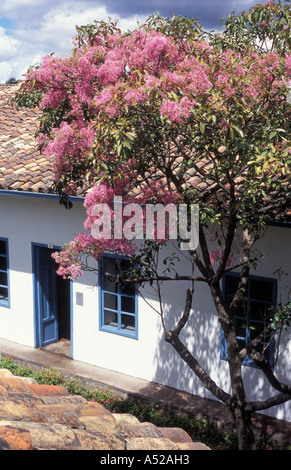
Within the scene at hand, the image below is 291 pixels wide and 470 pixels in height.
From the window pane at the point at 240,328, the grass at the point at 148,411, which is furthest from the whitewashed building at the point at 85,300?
the grass at the point at 148,411

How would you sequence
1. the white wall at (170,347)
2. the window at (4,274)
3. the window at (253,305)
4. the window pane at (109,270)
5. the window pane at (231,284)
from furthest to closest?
the window at (4,274) < the window pane at (109,270) < the window pane at (231,284) < the window at (253,305) < the white wall at (170,347)

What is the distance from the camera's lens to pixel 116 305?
10.1 metres

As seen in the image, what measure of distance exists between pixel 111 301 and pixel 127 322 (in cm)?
50

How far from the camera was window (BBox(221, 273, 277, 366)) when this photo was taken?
808cm

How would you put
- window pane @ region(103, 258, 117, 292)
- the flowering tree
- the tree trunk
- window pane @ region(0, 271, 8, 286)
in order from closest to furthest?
the flowering tree < the tree trunk < window pane @ region(103, 258, 117, 292) < window pane @ region(0, 271, 8, 286)

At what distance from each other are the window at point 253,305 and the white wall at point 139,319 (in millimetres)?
170

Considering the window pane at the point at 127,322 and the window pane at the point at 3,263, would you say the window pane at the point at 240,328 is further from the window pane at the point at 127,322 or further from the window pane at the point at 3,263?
the window pane at the point at 3,263

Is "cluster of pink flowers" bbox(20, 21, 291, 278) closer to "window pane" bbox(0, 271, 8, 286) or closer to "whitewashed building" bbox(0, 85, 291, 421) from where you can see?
"whitewashed building" bbox(0, 85, 291, 421)

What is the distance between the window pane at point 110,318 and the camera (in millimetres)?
10195

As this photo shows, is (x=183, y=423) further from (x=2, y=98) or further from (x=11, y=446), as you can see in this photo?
(x=2, y=98)

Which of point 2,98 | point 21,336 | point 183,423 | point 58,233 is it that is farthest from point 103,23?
point 2,98

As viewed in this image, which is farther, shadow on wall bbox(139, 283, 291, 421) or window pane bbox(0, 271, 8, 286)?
window pane bbox(0, 271, 8, 286)

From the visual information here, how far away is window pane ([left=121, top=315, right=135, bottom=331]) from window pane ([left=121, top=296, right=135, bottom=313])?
0.42ft

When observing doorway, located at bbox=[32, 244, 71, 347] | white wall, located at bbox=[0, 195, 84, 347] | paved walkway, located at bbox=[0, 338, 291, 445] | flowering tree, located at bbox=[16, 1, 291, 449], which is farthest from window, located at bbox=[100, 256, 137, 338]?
flowering tree, located at bbox=[16, 1, 291, 449]
